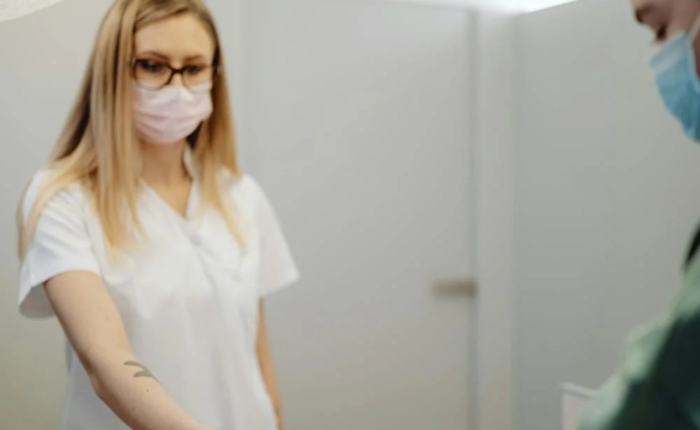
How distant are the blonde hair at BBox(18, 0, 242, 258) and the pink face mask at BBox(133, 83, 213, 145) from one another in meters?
0.04

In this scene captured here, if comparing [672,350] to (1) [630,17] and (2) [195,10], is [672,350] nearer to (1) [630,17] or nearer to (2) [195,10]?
(2) [195,10]

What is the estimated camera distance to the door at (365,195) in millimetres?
2400

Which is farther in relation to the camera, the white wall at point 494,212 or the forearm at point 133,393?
the white wall at point 494,212

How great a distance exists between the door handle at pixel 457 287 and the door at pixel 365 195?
16mm

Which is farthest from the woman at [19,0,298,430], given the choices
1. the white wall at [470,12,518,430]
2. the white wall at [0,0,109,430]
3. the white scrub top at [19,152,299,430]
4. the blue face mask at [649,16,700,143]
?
the white wall at [470,12,518,430]

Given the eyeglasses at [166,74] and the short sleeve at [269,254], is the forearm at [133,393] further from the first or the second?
the eyeglasses at [166,74]

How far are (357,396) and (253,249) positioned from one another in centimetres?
Result: 108

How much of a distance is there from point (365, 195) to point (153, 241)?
3.66 feet

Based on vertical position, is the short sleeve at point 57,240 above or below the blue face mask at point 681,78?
below

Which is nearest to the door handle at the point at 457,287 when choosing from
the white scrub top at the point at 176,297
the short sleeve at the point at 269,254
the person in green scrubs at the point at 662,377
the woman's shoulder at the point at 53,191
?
the short sleeve at the point at 269,254

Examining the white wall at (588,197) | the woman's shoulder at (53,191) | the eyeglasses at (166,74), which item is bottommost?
the white wall at (588,197)

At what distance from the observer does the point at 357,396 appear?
2555 mm

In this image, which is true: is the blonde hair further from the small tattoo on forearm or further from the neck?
the small tattoo on forearm

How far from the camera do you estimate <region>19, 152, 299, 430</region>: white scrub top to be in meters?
1.40
